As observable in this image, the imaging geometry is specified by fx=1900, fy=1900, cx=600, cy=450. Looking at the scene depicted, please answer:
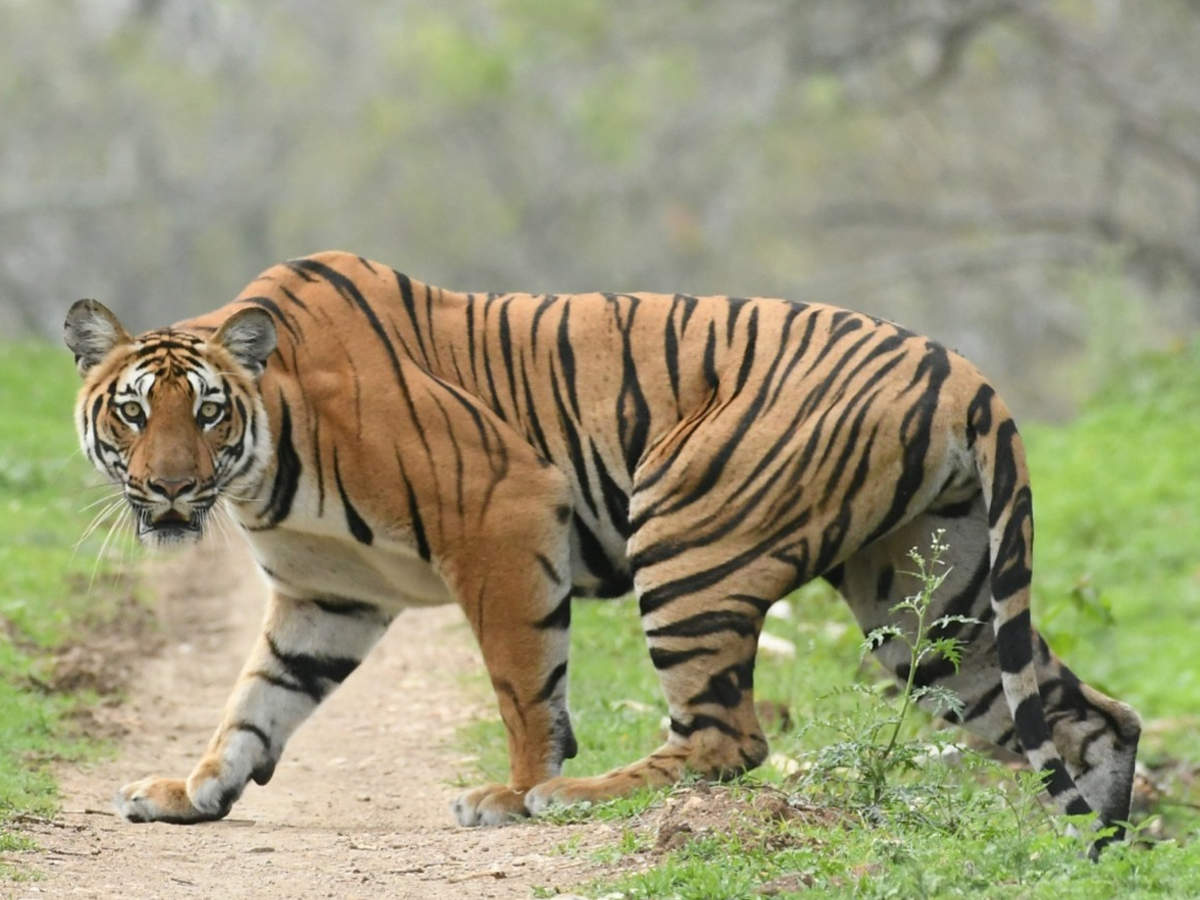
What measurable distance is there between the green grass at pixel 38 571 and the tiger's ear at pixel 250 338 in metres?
0.71

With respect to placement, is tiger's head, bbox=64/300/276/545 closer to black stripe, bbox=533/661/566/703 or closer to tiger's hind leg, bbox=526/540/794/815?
black stripe, bbox=533/661/566/703

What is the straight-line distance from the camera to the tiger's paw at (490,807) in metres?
5.51

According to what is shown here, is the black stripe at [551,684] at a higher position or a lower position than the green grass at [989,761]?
higher

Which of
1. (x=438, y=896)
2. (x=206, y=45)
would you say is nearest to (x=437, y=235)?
(x=206, y=45)

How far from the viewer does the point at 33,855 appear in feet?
15.7

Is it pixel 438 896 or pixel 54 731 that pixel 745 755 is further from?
pixel 54 731

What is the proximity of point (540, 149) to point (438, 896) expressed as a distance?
3114cm

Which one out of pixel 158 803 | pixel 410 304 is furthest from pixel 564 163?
pixel 158 803

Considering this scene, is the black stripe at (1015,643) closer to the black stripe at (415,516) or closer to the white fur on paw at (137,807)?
the black stripe at (415,516)

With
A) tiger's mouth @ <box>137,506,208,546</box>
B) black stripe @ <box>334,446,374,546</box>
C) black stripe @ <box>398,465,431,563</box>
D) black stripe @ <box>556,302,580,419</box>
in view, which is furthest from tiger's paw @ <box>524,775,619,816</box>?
Answer: tiger's mouth @ <box>137,506,208,546</box>

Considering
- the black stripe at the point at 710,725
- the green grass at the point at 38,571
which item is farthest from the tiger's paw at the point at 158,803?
the black stripe at the point at 710,725

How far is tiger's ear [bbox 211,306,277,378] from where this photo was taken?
5582mm

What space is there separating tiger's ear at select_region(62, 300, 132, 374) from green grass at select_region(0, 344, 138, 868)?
49 cm

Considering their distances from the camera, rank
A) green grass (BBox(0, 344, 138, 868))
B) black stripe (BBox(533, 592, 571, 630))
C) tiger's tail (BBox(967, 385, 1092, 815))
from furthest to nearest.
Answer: green grass (BBox(0, 344, 138, 868)), black stripe (BBox(533, 592, 571, 630)), tiger's tail (BBox(967, 385, 1092, 815))
